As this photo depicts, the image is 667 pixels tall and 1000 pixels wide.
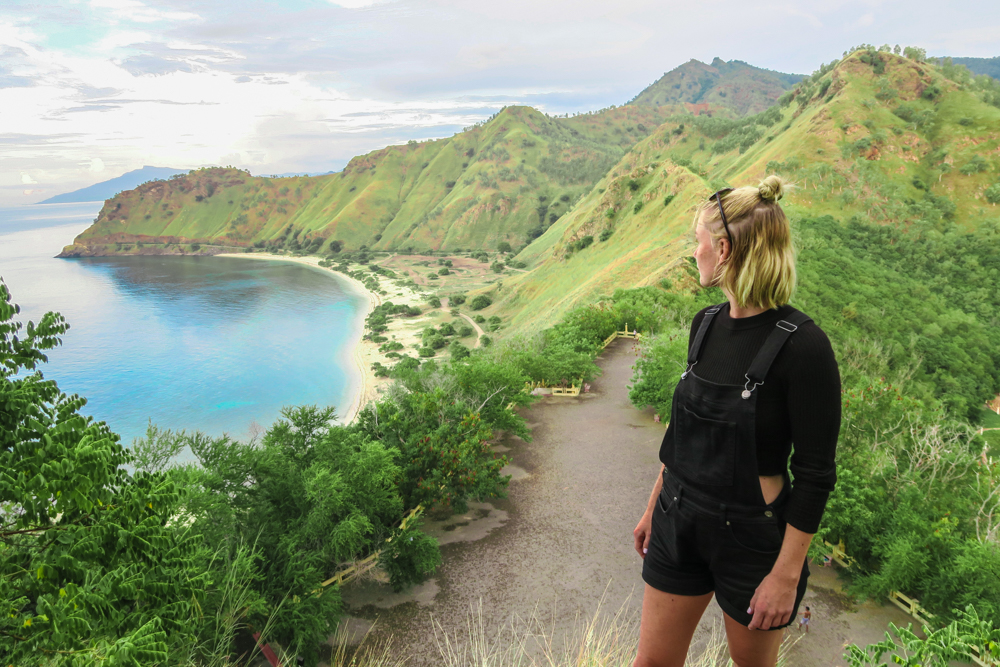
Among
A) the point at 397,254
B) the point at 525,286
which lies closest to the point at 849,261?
the point at 525,286

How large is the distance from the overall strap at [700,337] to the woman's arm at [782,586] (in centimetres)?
74

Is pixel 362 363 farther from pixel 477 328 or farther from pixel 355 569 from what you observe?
pixel 355 569

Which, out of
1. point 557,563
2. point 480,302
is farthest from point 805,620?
point 480,302

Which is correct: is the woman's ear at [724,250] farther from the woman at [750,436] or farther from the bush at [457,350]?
the bush at [457,350]

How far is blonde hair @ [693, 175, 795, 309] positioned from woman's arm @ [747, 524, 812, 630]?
885 millimetres

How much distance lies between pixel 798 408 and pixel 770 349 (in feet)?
0.74

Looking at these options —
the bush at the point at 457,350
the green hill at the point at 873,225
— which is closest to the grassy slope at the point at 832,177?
the green hill at the point at 873,225

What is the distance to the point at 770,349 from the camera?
73.2 inches

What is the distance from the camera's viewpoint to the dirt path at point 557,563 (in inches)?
271

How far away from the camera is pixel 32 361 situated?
3.35m

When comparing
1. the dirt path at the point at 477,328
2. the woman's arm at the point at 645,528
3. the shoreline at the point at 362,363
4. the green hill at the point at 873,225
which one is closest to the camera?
the woman's arm at the point at 645,528

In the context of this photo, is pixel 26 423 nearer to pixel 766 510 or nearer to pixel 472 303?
pixel 766 510

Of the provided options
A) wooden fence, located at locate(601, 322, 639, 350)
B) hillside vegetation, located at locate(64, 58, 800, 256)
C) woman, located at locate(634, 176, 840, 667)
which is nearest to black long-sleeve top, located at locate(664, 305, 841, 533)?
woman, located at locate(634, 176, 840, 667)

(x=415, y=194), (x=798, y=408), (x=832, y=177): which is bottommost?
(x=798, y=408)
